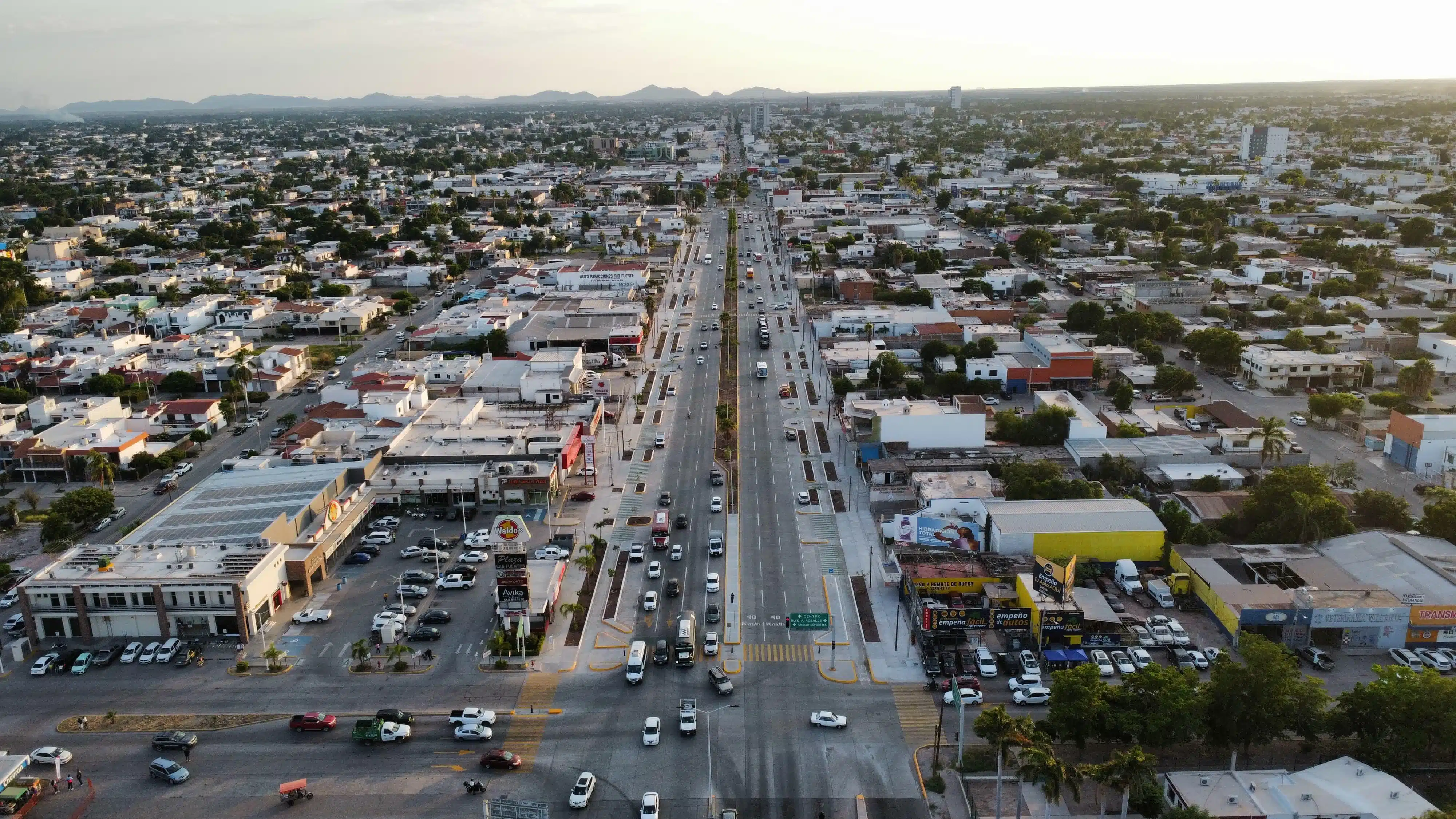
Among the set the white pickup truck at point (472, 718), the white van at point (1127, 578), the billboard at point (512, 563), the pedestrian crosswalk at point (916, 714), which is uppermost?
the billboard at point (512, 563)

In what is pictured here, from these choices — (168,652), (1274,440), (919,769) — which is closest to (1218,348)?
(1274,440)

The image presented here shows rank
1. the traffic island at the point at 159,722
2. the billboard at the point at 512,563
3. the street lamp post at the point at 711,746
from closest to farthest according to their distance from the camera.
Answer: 1. the street lamp post at the point at 711,746
2. the traffic island at the point at 159,722
3. the billboard at the point at 512,563

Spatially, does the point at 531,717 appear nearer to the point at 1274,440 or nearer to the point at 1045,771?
the point at 1045,771

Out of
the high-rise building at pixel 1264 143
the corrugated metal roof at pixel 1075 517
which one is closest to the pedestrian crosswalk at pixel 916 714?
the corrugated metal roof at pixel 1075 517

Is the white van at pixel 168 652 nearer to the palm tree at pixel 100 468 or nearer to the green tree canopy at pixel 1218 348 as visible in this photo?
the palm tree at pixel 100 468

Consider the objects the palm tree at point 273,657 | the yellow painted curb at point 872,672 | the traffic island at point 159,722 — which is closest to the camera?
the traffic island at point 159,722

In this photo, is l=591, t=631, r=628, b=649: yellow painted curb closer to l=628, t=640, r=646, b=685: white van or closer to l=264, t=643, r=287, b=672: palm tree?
l=628, t=640, r=646, b=685: white van

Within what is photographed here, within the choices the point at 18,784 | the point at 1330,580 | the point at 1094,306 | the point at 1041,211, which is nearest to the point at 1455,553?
the point at 1330,580
